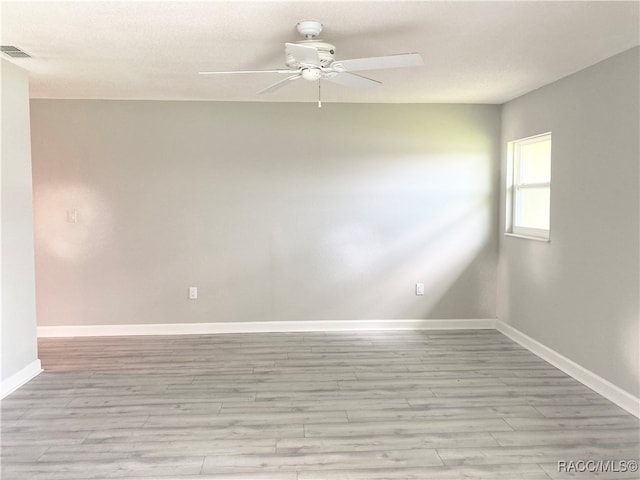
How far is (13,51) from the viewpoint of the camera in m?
3.02

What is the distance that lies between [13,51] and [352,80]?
2190 mm

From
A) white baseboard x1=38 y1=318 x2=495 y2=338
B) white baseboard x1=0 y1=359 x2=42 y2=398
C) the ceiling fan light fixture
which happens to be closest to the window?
white baseboard x1=38 y1=318 x2=495 y2=338

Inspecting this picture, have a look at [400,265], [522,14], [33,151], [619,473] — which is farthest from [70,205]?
[619,473]

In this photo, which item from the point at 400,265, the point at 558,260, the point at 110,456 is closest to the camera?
the point at 110,456

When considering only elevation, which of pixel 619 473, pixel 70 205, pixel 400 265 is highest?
pixel 70 205

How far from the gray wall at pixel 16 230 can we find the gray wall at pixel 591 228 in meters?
4.08

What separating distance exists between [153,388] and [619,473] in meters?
2.84

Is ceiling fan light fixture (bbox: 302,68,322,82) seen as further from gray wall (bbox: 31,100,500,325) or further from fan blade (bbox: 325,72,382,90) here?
gray wall (bbox: 31,100,500,325)

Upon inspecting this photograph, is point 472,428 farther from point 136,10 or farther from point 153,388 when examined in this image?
point 136,10

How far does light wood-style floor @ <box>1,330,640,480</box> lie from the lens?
7.79 feet

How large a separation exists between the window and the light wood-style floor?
115 centimetres

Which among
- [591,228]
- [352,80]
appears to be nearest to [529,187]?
[591,228]

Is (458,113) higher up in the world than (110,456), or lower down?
higher up

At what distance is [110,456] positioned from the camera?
2.46 metres
